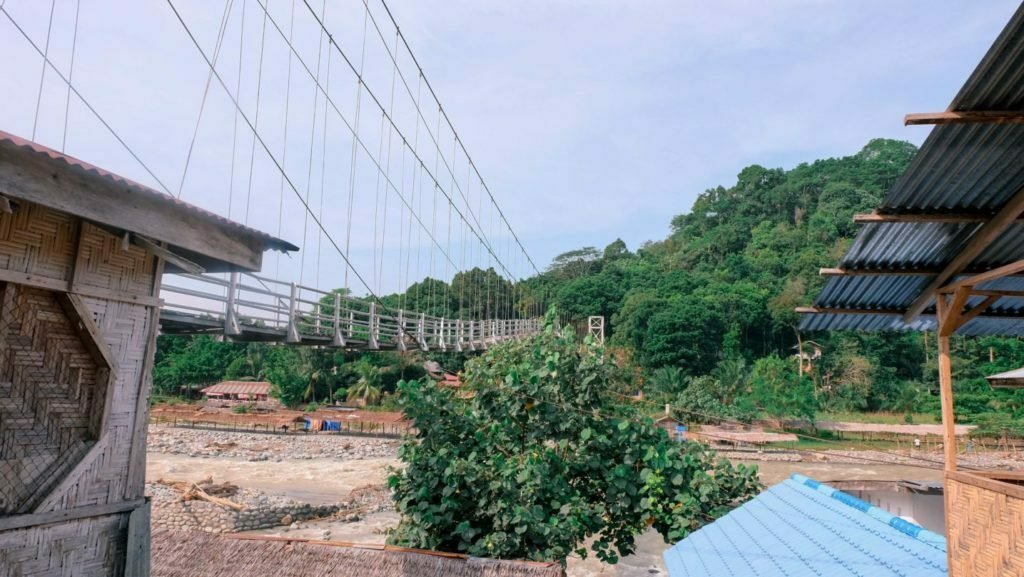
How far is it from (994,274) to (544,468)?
2.71 metres

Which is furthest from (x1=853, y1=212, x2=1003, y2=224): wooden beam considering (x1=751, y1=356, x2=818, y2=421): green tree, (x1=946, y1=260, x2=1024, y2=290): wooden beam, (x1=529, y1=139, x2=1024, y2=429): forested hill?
(x1=751, y1=356, x2=818, y2=421): green tree

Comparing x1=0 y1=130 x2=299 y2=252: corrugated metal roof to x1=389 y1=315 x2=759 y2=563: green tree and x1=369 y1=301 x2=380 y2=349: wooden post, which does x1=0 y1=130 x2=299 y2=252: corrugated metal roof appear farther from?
x1=369 y1=301 x2=380 y2=349: wooden post

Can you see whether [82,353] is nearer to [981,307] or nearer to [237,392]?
[981,307]

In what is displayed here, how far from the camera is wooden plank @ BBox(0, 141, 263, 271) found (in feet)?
5.79

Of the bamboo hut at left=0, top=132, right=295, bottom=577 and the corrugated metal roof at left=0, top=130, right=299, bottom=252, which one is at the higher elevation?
the corrugated metal roof at left=0, top=130, right=299, bottom=252

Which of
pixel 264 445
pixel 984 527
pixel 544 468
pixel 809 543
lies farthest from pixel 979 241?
pixel 264 445

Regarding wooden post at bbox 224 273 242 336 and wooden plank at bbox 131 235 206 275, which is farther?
wooden post at bbox 224 273 242 336

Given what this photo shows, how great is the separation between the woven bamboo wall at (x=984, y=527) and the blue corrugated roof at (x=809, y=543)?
285 mm

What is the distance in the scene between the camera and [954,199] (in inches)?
93.2

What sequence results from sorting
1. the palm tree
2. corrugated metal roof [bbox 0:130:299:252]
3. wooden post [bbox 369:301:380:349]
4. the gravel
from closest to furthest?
1. corrugated metal roof [bbox 0:130:299:252]
2. wooden post [bbox 369:301:380:349]
3. the gravel
4. the palm tree

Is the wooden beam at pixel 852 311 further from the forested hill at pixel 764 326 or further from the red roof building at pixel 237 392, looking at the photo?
the red roof building at pixel 237 392

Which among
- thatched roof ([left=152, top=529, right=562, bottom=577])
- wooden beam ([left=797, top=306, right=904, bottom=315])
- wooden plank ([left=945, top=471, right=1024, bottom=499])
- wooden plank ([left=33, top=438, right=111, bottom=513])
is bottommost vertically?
thatched roof ([left=152, top=529, right=562, bottom=577])

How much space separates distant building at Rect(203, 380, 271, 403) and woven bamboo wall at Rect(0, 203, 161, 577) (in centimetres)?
2914

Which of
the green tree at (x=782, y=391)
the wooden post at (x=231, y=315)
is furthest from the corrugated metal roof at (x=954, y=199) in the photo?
the green tree at (x=782, y=391)
